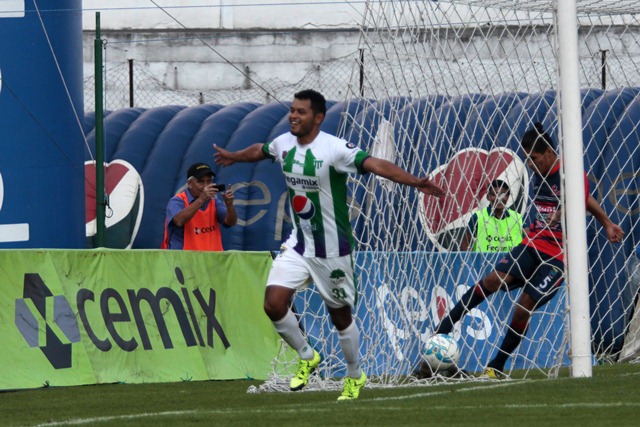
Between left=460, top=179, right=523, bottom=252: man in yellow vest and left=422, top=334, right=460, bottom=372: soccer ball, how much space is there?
1281 millimetres

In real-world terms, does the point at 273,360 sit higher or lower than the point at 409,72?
lower

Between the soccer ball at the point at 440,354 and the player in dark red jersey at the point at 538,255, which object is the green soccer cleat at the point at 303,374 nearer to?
the soccer ball at the point at 440,354

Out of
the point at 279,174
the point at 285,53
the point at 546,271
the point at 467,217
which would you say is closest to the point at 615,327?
the point at 467,217

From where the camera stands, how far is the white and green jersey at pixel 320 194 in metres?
9.11

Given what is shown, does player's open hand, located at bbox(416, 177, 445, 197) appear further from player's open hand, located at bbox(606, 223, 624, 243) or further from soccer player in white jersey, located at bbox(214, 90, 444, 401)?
player's open hand, located at bbox(606, 223, 624, 243)

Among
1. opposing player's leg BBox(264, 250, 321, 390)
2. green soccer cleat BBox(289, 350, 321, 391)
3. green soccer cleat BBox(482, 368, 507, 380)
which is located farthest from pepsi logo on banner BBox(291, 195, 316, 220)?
green soccer cleat BBox(482, 368, 507, 380)

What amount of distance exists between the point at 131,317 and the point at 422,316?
7.85 feet

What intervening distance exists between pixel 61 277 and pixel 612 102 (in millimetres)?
5807

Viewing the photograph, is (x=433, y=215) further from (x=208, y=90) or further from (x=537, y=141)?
(x=208, y=90)


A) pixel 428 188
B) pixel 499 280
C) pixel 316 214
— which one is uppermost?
pixel 428 188

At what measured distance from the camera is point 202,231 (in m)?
13.2

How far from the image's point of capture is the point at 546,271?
1046 cm

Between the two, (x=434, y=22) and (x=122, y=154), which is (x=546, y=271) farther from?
(x=122, y=154)

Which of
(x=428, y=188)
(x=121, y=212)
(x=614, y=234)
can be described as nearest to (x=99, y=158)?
(x=121, y=212)
